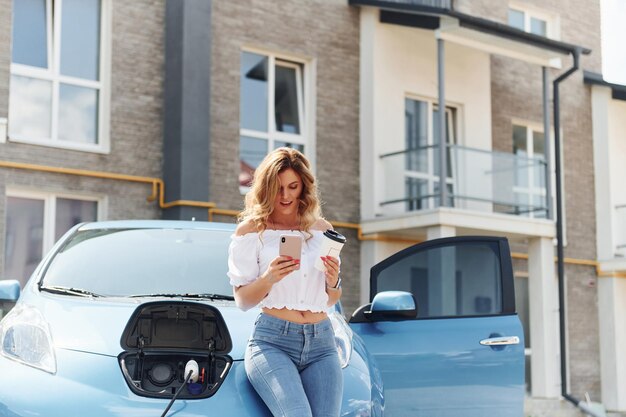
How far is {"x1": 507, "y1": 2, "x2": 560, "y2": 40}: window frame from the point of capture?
19.8 meters

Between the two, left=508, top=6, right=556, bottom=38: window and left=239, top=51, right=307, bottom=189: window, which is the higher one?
left=508, top=6, right=556, bottom=38: window

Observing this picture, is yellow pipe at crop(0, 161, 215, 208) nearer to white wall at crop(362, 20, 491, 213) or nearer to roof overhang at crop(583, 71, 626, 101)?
white wall at crop(362, 20, 491, 213)

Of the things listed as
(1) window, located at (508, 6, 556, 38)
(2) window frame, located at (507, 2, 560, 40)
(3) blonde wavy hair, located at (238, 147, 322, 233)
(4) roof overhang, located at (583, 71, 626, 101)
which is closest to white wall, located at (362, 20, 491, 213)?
(1) window, located at (508, 6, 556, 38)

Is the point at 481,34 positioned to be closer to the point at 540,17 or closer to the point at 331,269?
the point at 540,17

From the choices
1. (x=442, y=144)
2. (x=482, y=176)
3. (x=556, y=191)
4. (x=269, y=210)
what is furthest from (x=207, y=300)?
(x=556, y=191)

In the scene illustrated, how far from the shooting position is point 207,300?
4875 millimetres

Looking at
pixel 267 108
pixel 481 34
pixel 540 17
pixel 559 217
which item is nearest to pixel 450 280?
pixel 267 108

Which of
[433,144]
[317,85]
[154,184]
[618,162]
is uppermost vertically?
[317,85]

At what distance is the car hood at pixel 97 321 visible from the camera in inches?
169

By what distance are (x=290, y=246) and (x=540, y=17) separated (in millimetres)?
17488

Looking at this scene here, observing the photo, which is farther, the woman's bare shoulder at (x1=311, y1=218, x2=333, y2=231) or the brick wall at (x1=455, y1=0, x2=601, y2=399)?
the brick wall at (x1=455, y1=0, x2=601, y2=399)

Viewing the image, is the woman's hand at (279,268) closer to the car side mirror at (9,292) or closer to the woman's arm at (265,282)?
the woman's arm at (265,282)

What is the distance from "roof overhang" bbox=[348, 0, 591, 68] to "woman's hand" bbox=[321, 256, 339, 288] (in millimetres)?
11947

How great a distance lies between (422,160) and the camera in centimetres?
1634
